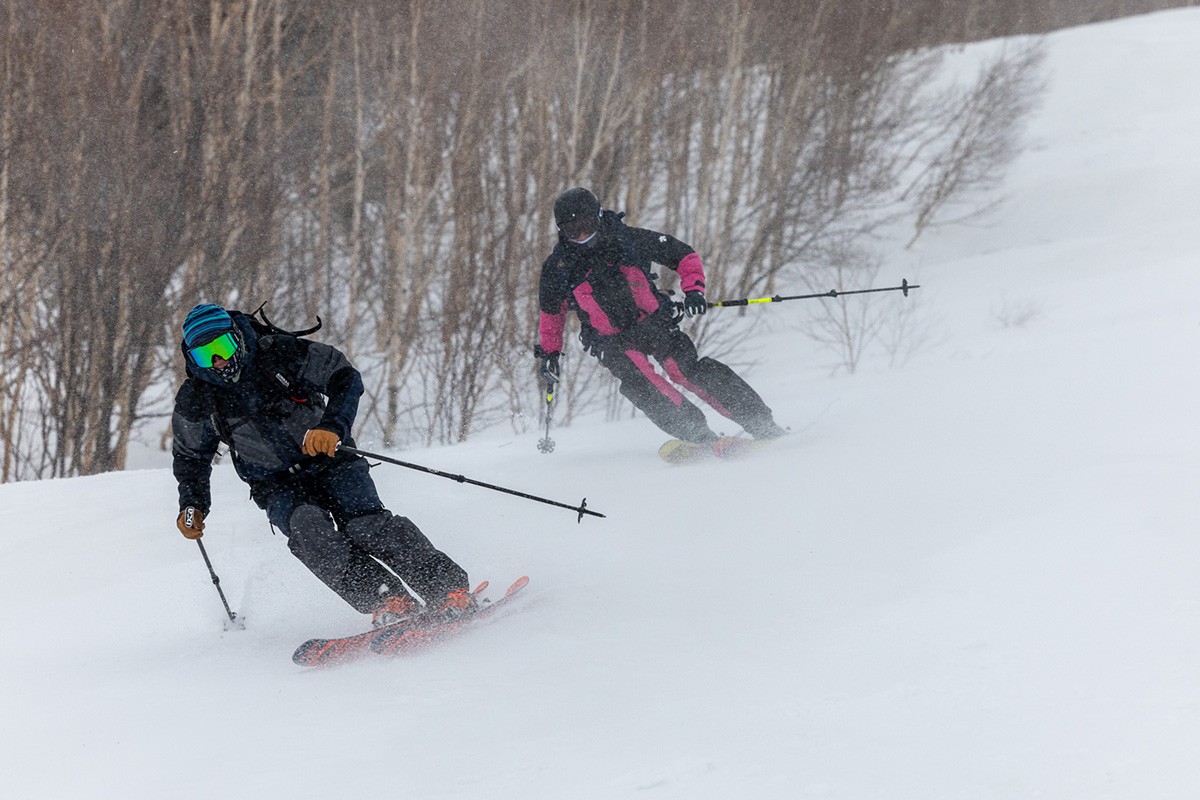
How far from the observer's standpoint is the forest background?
35.7ft

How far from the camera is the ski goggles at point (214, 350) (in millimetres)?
3574

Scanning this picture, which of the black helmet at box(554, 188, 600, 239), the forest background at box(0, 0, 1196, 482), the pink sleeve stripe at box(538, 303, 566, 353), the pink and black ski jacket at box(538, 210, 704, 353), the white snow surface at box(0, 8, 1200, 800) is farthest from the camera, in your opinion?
the forest background at box(0, 0, 1196, 482)

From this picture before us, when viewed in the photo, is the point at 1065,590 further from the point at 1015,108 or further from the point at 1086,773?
the point at 1015,108

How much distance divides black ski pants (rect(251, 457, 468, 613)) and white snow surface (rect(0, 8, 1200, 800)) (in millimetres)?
323

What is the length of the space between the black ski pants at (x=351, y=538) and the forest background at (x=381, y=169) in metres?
7.68

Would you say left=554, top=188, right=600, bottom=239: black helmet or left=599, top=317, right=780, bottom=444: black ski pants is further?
left=599, top=317, right=780, bottom=444: black ski pants

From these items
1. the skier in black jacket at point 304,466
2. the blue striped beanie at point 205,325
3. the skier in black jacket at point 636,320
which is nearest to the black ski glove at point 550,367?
the skier in black jacket at point 636,320

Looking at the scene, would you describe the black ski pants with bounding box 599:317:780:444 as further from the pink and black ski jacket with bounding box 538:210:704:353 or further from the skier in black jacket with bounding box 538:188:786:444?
the pink and black ski jacket with bounding box 538:210:704:353

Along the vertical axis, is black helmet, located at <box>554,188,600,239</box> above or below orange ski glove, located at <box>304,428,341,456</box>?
above

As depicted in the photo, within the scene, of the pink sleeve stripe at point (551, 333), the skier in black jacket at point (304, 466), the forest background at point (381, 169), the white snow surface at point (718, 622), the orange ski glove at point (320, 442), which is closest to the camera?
the white snow surface at point (718, 622)

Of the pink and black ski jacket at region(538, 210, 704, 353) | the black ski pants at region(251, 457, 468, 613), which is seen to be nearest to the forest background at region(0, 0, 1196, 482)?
the pink and black ski jacket at region(538, 210, 704, 353)

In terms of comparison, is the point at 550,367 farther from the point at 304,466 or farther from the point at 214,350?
the point at 214,350

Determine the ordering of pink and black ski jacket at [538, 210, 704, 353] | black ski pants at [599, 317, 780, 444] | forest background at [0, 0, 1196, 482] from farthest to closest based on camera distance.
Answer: forest background at [0, 0, 1196, 482]
black ski pants at [599, 317, 780, 444]
pink and black ski jacket at [538, 210, 704, 353]

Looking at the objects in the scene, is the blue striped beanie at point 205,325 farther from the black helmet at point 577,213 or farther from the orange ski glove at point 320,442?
the black helmet at point 577,213
